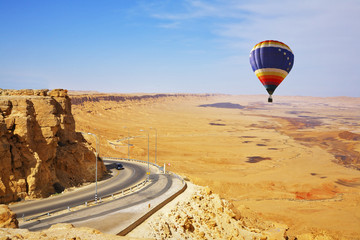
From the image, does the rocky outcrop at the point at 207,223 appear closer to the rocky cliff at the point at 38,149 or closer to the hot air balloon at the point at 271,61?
the rocky cliff at the point at 38,149

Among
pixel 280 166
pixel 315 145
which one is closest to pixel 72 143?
pixel 280 166

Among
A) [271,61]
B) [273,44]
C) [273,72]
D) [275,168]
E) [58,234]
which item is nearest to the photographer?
[58,234]

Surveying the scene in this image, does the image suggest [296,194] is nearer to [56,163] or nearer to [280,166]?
[280,166]

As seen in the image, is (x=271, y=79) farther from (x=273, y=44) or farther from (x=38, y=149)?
(x=38, y=149)

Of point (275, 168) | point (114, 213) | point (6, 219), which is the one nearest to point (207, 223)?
point (114, 213)

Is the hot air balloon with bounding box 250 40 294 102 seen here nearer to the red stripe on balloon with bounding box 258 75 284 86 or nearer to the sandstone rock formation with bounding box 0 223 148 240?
the red stripe on balloon with bounding box 258 75 284 86

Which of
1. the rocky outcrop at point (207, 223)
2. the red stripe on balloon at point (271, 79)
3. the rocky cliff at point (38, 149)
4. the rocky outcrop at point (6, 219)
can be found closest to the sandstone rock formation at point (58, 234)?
the rocky outcrop at point (6, 219)
